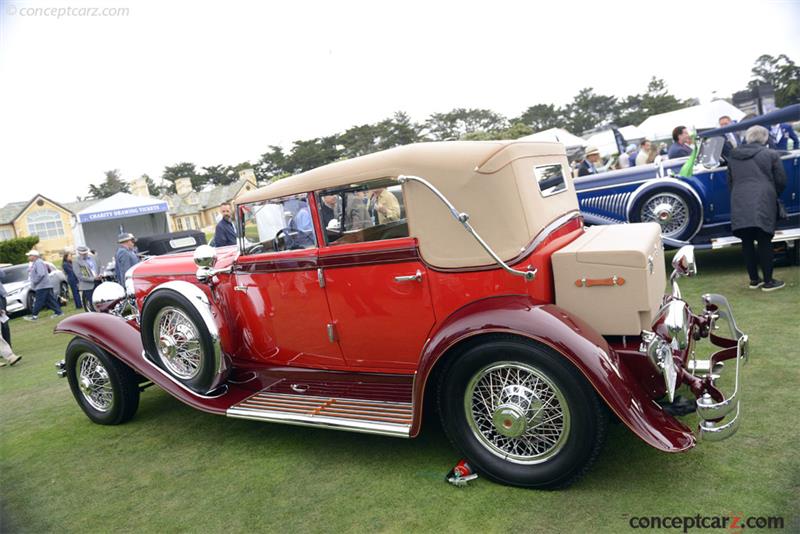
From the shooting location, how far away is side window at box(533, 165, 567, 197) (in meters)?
3.66

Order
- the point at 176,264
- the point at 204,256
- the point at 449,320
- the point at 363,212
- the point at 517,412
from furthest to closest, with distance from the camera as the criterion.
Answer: the point at 176,264 → the point at 204,256 → the point at 363,212 → the point at 449,320 → the point at 517,412

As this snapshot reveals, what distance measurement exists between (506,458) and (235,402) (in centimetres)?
209

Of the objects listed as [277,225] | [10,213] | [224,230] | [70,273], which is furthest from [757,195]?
[10,213]

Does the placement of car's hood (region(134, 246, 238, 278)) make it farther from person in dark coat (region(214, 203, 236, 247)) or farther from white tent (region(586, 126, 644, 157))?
white tent (region(586, 126, 644, 157))

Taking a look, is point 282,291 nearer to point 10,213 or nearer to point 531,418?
point 531,418

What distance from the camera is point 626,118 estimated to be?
65250 millimetres

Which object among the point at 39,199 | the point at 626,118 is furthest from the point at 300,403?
the point at 626,118

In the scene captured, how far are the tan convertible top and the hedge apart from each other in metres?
34.4

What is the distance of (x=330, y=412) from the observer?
3598 millimetres

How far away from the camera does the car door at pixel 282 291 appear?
3855 mm

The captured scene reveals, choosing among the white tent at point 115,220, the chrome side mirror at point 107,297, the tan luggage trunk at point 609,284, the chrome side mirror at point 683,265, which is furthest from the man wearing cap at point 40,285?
the chrome side mirror at point 683,265

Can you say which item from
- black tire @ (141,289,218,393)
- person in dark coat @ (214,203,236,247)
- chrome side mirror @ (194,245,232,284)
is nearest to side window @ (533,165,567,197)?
chrome side mirror @ (194,245,232,284)

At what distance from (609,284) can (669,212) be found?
526cm

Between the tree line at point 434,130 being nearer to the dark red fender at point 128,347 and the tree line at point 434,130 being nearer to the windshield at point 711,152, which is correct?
the windshield at point 711,152
